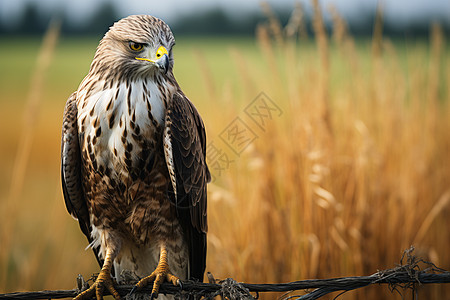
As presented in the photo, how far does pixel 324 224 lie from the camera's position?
291 cm

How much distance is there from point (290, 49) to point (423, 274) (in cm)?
186

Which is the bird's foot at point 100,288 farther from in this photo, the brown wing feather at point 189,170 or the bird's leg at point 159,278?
the brown wing feather at point 189,170

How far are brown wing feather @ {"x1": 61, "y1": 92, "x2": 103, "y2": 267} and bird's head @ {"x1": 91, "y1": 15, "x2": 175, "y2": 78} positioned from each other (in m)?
0.23

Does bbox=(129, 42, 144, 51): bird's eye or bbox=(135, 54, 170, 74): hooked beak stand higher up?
bbox=(129, 42, 144, 51): bird's eye

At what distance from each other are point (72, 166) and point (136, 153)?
37cm

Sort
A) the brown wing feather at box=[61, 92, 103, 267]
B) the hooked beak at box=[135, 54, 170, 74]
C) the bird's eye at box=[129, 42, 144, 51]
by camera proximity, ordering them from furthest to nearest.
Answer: the brown wing feather at box=[61, 92, 103, 267]
the bird's eye at box=[129, 42, 144, 51]
the hooked beak at box=[135, 54, 170, 74]

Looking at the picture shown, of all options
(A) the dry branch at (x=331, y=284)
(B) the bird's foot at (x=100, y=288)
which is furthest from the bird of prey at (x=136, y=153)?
(A) the dry branch at (x=331, y=284)

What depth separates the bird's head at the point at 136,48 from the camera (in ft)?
5.90

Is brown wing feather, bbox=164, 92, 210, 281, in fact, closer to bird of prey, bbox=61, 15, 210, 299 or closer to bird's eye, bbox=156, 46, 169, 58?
bird of prey, bbox=61, 15, 210, 299

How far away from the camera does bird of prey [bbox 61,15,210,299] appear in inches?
72.9

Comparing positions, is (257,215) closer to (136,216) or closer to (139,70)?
(136,216)

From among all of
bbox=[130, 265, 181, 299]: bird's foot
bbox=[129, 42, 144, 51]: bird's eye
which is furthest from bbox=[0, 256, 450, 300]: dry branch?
bbox=[129, 42, 144, 51]: bird's eye

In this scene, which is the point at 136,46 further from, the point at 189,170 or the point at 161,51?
the point at 189,170

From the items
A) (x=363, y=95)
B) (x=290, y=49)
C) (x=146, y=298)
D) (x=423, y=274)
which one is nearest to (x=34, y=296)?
(x=146, y=298)
